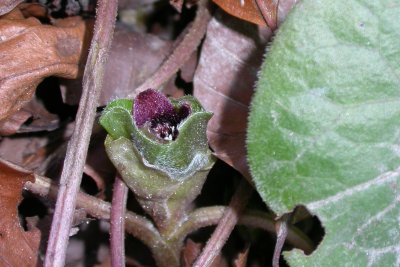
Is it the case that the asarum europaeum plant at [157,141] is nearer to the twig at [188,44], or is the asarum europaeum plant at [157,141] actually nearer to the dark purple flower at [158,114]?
the dark purple flower at [158,114]

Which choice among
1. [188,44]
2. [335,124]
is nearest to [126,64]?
[188,44]

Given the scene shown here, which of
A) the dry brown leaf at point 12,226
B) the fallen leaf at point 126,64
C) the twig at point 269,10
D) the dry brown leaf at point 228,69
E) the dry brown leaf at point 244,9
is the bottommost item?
the dry brown leaf at point 12,226

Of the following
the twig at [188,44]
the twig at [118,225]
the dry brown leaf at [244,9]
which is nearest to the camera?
the twig at [118,225]

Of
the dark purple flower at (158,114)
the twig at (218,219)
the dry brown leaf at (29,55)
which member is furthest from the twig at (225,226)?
the dry brown leaf at (29,55)

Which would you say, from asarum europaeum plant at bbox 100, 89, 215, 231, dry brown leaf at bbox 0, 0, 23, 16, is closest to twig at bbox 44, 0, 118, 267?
asarum europaeum plant at bbox 100, 89, 215, 231

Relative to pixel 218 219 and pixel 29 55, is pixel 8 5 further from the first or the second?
pixel 218 219

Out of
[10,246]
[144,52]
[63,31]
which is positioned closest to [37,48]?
[63,31]
